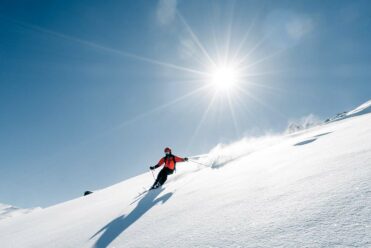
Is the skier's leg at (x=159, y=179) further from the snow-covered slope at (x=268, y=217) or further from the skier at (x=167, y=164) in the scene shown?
the snow-covered slope at (x=268, y=217)

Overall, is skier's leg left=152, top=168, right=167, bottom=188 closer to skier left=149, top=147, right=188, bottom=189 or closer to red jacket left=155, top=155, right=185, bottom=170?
skier left=149, top=147, right=188, bottom=189

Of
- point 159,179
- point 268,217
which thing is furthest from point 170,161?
point 268,217

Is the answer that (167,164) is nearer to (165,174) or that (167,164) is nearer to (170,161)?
(170,161)

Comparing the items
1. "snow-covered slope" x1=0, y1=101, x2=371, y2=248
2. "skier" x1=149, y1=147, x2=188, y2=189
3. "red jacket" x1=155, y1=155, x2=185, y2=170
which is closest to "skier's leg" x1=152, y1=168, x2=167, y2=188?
"skier" x1=149, y1=147, x2=188, y2=189

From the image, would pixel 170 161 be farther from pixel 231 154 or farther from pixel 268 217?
pixel 268 217

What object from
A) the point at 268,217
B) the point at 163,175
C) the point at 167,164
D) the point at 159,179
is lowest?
the point at 268,217

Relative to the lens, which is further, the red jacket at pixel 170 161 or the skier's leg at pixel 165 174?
the red jacket at pixel 170 161

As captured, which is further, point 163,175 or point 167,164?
point 167,164

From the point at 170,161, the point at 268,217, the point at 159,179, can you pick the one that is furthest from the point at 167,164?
the point at 268,217

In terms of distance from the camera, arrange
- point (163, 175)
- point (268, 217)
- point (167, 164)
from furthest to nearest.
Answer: point (167, 164)
point (163, 175)
point (268, 217)

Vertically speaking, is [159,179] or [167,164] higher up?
[167,164]

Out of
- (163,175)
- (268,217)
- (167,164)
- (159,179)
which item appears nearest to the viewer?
(268,217)

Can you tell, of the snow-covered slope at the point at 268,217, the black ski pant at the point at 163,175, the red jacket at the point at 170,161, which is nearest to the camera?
the snow-covered slope at the point at 268,217

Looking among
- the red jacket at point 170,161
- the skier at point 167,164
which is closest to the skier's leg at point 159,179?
the skier at point 167,164
